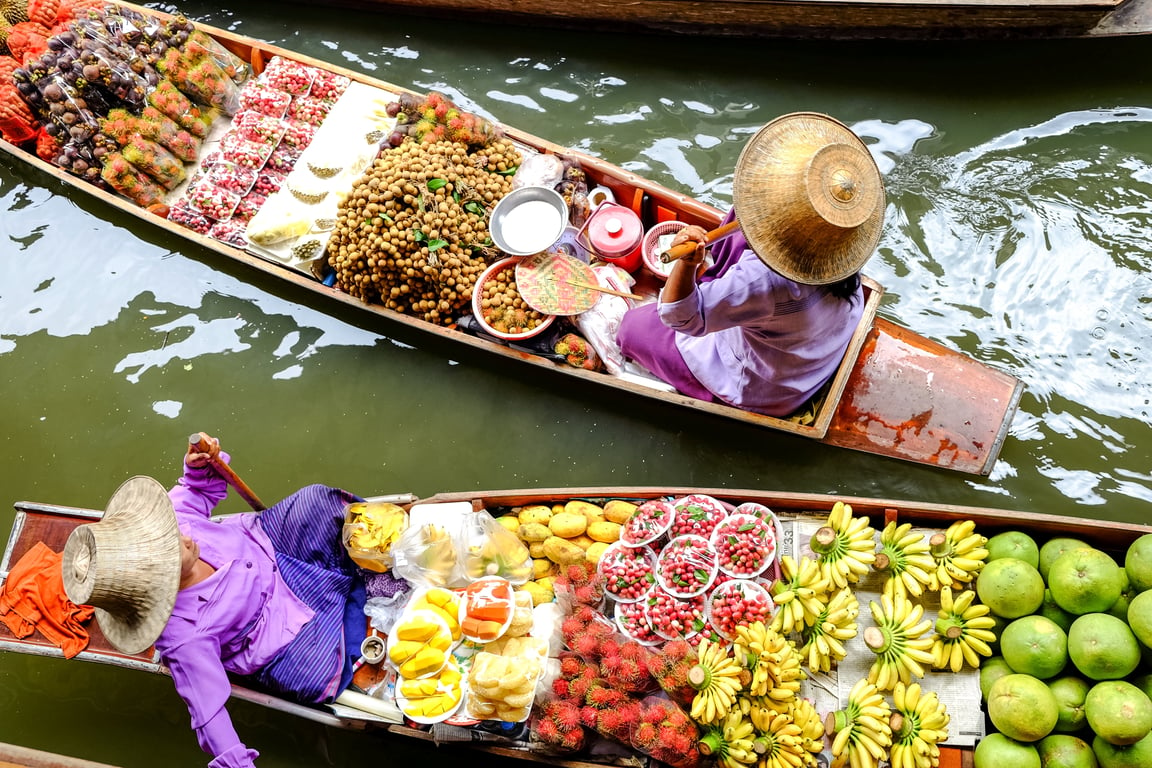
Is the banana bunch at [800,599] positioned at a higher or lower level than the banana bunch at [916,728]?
higher

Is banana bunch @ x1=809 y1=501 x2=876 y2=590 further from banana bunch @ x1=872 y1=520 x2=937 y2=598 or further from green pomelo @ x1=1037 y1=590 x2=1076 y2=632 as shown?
green pomelo @ x1=1037 y1=590 x2=1076 y2=632

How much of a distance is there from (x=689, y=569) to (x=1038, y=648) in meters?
1.23

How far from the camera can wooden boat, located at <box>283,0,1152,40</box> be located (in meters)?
4.18

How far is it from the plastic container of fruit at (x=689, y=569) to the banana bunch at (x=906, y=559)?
24.5 inches

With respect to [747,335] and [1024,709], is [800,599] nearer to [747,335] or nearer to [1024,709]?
[1024,709]

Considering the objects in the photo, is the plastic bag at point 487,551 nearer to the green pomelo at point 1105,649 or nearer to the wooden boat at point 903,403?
the wooden boat at point 903,403

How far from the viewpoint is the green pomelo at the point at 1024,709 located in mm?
2506

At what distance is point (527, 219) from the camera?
3994 millimetres

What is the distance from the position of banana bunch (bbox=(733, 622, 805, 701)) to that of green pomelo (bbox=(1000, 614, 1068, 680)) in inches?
29.1

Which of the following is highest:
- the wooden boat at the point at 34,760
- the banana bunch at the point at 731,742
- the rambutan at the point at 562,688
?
the banana bunch at the point at 731,742

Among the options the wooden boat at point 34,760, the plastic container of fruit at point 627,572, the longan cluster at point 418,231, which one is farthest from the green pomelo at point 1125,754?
the wooden boat at point 34,760

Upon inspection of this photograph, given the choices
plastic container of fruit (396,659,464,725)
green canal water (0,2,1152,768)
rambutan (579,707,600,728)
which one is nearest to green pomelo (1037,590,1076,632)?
green canal water (0,2,1152,768)

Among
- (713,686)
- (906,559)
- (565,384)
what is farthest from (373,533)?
(906,559)

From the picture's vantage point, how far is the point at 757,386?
133 inches
